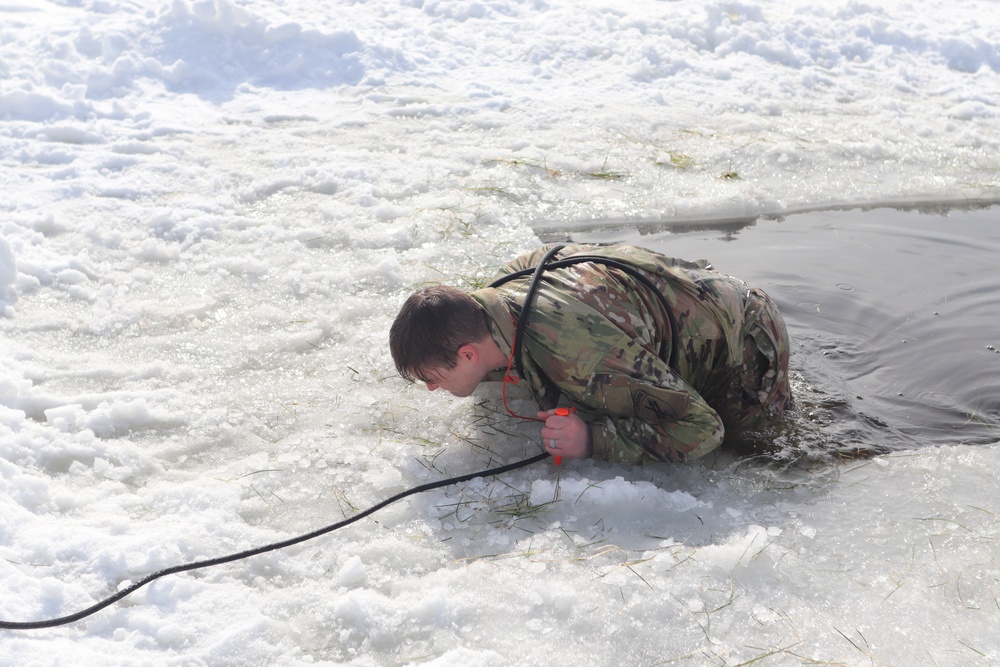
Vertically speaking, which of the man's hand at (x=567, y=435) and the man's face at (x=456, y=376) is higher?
the man's face at (x=456, y=376)

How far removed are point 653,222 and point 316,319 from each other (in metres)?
2.37

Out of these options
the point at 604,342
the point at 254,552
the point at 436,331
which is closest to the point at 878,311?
the point at 604,342

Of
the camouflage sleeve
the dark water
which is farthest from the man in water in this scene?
the dark water

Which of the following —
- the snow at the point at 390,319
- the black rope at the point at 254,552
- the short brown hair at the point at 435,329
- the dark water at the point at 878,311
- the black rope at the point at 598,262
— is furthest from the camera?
the dark water at the point at 878,311

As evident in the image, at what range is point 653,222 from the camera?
18.2 ft

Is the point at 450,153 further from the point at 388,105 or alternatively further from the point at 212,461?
the point at 212,461

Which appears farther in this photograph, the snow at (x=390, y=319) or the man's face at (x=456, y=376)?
the man's face at (x=456, y=376)

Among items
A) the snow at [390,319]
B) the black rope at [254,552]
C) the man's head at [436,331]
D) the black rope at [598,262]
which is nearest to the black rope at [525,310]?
the black rope at [598,262]

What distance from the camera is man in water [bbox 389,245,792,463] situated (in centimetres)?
297

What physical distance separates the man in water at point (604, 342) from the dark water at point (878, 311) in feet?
2.14

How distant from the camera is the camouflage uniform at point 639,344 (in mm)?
2971

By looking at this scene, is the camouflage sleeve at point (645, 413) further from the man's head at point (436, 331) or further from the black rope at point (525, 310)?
the man's head at point (436, 331)

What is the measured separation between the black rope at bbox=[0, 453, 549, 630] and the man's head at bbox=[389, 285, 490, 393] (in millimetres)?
453

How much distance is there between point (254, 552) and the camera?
2.82 meters
